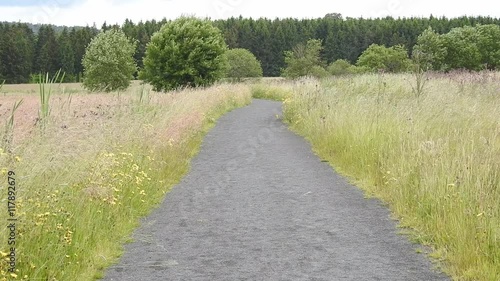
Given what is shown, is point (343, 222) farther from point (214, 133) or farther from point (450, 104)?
point (214, 133)

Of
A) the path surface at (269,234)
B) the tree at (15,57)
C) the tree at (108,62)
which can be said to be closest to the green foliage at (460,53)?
the tree at (108,62)

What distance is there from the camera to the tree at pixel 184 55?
103 feet

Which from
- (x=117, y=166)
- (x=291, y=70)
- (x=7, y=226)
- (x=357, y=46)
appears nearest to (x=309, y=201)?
(x=117, y=166)

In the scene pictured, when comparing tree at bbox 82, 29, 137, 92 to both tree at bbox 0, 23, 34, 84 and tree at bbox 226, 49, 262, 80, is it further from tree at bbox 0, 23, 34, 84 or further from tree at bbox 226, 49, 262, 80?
tree at bbox 0, 23, 34, 84

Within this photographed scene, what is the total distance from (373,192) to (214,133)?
9.24m

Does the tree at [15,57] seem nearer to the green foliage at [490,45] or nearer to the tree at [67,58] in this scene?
the tree at [67,58]

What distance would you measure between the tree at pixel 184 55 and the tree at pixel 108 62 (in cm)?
1511

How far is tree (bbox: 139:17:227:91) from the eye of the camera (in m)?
31.3

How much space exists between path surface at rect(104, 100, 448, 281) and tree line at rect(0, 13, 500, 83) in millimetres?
83536

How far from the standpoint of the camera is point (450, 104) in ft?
38.8

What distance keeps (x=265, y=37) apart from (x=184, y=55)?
74.6 m

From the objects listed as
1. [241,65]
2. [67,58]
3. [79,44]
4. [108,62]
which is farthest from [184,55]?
[79,44]

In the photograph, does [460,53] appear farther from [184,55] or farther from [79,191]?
[79,191]

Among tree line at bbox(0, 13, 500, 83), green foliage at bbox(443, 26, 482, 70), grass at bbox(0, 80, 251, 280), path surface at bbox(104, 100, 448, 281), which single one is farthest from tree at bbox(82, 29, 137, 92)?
tree line at bbox(0, 13, 500, 83)
